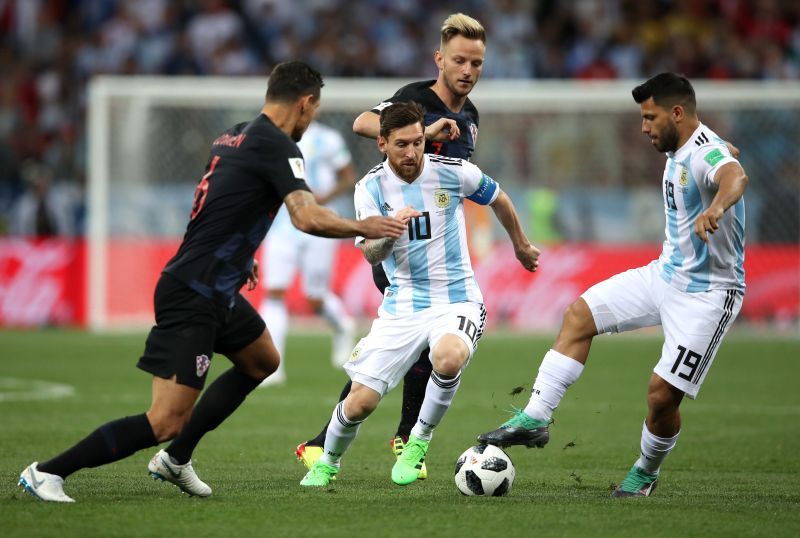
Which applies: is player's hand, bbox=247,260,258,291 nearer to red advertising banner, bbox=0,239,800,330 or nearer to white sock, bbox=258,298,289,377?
white sock, bbox=258,298,289,377

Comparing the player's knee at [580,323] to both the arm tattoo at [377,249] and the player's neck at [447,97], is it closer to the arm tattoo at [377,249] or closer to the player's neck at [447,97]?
the arm tattoo at [377,249]

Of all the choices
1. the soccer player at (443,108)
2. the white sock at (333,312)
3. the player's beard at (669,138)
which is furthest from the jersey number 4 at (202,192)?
the white sock at (333,312)

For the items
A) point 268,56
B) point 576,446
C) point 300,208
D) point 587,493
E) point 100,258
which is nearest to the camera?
point 300,208

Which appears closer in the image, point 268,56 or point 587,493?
point 587,493

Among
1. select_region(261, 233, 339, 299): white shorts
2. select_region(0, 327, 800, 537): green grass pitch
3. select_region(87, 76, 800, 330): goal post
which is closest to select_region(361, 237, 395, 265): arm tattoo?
select_region(0, 327, 800, 537): green grass pitch

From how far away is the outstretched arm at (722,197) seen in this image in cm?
594

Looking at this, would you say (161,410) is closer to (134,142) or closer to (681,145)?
(681,145)

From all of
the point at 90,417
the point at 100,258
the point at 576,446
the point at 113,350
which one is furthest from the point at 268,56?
the point at 576,446

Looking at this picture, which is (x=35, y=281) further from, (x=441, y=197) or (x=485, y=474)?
(x=485, y=474)

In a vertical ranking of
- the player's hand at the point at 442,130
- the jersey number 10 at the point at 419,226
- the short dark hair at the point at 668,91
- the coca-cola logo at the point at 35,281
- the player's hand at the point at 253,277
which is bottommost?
the coca-cola logo at the point at 35,281

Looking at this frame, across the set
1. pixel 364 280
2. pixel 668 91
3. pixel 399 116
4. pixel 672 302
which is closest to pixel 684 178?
pixel 668 91

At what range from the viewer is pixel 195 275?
603 cm

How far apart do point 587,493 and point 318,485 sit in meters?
1.43

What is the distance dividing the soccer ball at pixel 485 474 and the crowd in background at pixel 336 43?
14.4 meters
